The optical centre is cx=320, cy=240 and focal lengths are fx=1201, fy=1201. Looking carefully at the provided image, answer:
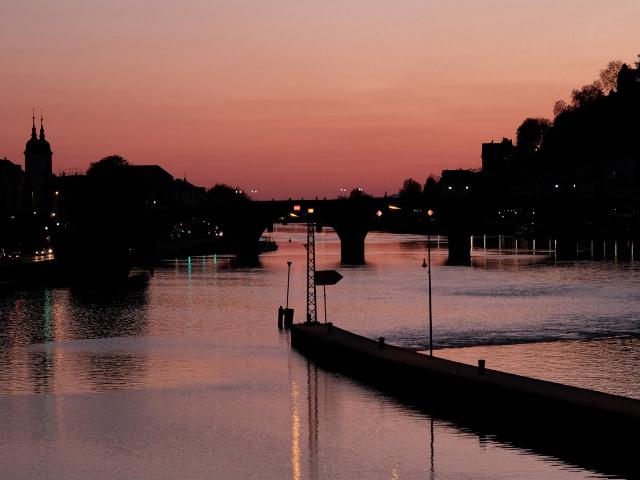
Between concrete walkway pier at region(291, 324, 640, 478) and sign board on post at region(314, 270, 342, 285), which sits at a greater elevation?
sign board on post at region(314, 270, 342, 285)

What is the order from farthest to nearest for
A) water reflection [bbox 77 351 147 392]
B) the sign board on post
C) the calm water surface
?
the sign board on post < water reflection [bbox 77 351 147 392] < the calm water surface

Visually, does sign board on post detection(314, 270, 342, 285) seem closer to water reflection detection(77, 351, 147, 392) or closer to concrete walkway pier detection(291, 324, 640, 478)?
water reflection detection(77, 351, 147, 392)

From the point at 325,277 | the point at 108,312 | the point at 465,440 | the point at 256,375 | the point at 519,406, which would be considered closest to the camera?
the point at 465,440

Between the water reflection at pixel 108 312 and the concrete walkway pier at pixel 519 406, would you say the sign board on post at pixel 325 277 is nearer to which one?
the concrete walkway pier at pixel 519 406

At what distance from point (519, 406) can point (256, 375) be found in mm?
20542

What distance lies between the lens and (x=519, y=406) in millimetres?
44031

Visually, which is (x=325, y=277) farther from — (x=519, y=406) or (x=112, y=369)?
(x=519, y=406)

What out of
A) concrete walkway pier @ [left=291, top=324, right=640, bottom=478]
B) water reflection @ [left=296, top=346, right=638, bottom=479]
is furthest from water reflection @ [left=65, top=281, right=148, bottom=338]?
water reflection @ [left=296, top=346, right=638, bottom=479]

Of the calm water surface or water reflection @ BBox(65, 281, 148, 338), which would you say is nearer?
the calm water surface

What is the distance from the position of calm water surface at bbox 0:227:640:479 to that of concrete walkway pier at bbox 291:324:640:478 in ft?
3.37

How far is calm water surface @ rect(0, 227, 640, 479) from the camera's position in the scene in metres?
39.8

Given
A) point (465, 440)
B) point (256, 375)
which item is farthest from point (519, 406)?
point (256, 375)

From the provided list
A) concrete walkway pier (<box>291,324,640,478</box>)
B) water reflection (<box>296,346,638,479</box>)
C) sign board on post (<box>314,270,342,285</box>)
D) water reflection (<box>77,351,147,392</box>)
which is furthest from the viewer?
sign board on post (<box>314,270,342,285</box>)

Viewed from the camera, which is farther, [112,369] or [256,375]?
[112,369]
